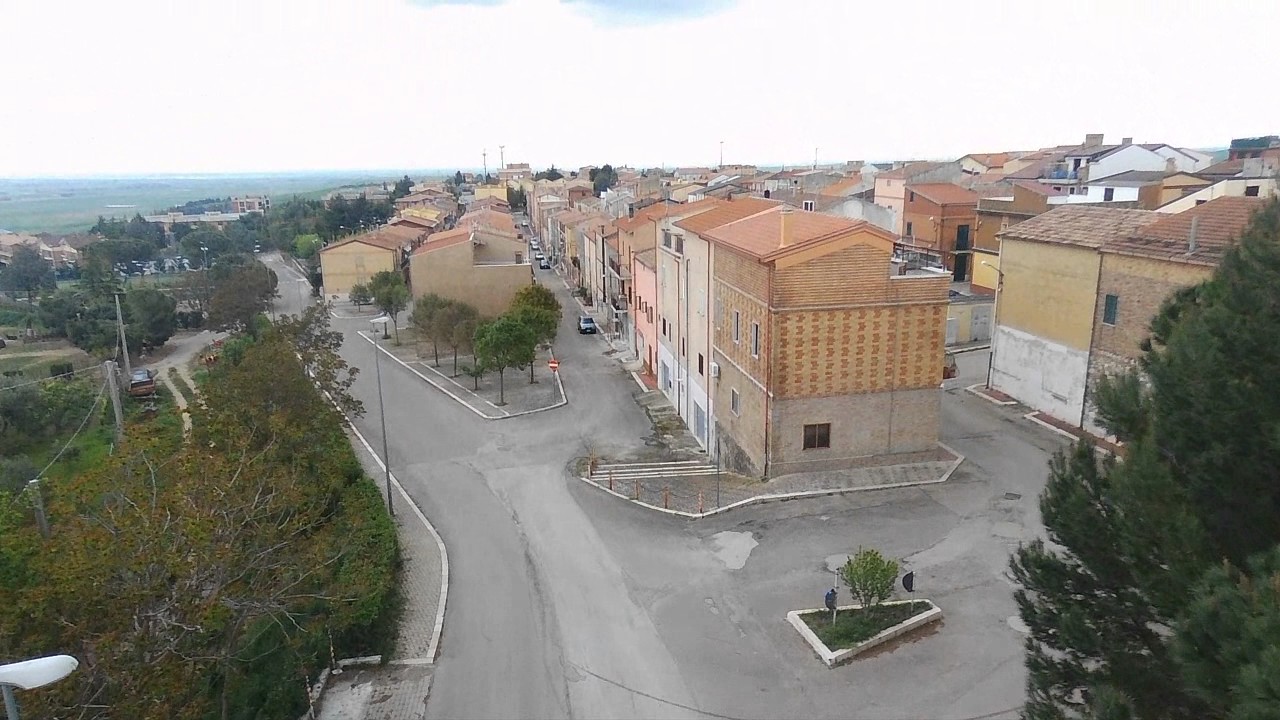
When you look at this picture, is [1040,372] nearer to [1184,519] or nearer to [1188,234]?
[1188,234]

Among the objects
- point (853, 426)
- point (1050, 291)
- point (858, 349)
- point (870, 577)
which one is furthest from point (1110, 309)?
point (870, 577)

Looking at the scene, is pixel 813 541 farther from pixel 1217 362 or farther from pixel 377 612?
pixel 1217 362

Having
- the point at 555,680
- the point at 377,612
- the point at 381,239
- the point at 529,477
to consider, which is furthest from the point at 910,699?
the point at 381,239

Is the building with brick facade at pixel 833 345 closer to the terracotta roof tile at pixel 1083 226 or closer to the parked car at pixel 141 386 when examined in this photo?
the terracotta roof tile at pixel 1083 226

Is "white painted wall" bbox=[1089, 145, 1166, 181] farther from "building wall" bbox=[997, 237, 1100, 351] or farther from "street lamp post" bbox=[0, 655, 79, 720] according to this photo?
"street lamp post" bbox=[0, 655, 79, 720]

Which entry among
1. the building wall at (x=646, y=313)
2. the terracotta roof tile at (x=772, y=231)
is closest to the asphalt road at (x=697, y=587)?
the terracotta roof tile at (x=772, y=231)

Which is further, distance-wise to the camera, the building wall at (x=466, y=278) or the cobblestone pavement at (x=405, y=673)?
the building wall at (x=466, y=278)
